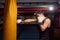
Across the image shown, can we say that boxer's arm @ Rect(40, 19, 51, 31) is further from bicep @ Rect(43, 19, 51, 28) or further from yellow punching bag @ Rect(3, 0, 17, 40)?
yellow punching bag @ Rect(3, 0, 17, 40)

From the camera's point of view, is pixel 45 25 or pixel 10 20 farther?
pixel 45 25

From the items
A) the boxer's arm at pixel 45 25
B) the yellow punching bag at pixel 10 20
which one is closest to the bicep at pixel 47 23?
the boxer's arm at pixel 45 25

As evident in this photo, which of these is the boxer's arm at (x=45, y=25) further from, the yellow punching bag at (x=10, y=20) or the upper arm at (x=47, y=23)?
the yellow punching bag at (x=10, y=20)

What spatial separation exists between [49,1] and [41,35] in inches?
10.5

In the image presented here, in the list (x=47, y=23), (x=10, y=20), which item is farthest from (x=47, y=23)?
(x=10, y=20)

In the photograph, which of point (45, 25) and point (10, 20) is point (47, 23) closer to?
point (45, 25)

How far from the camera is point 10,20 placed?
536mm

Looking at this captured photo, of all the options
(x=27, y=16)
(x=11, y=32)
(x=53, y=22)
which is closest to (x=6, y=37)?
(x=11, y=32)

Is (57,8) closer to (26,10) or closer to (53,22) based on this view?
(53,22)

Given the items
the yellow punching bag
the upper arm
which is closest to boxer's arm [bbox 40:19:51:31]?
the upper arm

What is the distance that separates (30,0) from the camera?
2.57 feet

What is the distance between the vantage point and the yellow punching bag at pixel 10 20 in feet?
1.75

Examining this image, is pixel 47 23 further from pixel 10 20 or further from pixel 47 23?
pixel 10 20

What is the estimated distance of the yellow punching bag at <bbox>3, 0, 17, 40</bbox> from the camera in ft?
1.75
